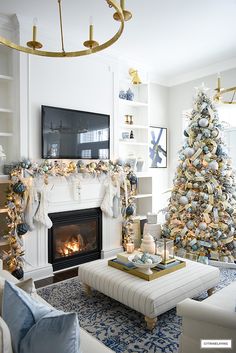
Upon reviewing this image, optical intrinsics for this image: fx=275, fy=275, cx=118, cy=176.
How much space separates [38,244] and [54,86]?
85.4 inches

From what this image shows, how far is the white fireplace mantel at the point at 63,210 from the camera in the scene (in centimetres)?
362

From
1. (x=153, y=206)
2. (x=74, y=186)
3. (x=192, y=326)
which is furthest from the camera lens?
(x=153, y=206)

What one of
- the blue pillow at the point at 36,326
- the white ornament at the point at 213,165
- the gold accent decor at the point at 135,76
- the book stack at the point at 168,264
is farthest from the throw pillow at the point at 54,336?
the gold accent decor at the point at 135,76

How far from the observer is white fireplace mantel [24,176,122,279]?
3623 mm

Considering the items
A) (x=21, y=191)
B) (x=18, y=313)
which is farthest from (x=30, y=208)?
(x=18, y=313)

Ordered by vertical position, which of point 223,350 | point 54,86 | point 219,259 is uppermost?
point 54,86

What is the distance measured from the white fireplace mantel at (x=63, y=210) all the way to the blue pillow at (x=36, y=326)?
233 centimetres

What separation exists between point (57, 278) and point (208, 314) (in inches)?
95.4

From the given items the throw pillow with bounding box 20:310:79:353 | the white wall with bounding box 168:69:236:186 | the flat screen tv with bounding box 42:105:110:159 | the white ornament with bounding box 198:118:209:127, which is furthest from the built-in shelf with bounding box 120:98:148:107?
the throw pillow with bounding box 20:310:79:353

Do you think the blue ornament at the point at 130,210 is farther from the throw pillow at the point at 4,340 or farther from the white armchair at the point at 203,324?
the throw pillow at the point at 4,340

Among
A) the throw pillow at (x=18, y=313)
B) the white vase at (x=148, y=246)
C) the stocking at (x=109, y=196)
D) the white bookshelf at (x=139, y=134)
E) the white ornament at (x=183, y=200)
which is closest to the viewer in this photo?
the throw pillow at (x=18, y=313)

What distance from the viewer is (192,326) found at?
6.01ft

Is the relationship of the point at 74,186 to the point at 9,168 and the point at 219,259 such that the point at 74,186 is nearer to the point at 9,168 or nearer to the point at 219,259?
the point at 9,168

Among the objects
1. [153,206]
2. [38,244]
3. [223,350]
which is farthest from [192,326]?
[153,206]
